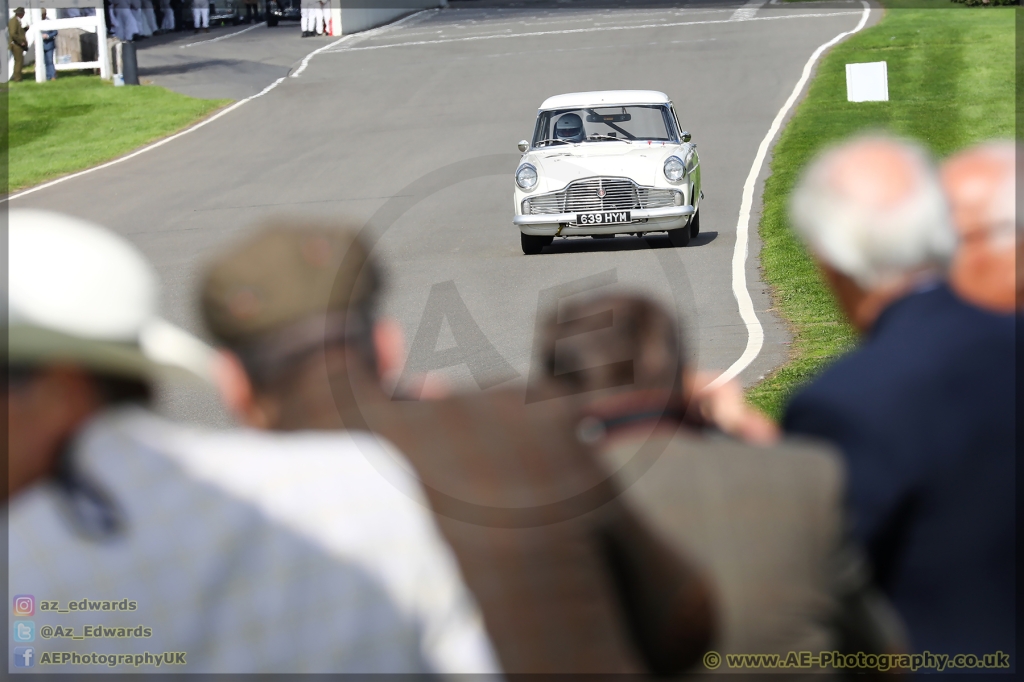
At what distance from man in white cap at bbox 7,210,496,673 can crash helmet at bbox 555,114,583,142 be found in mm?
12429

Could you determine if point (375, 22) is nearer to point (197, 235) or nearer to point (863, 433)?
point (197, 235)

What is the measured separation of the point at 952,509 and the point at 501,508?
2.87 feet

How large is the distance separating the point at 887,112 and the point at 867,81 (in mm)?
772

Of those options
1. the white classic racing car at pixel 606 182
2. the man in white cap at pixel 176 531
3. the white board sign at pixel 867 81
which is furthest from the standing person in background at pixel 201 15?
the man in white cap at pixel 176 531

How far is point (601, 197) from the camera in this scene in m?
13.1

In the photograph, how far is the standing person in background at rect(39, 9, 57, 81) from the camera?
3093cm

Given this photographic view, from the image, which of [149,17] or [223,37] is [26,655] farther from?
[149,17]

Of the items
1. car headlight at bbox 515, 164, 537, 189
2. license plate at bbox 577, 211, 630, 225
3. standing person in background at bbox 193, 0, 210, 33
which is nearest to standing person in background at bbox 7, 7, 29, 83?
standing person in background at bbox 193, 0, 210, 33

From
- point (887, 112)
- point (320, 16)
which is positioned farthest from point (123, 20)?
point (887, 112)

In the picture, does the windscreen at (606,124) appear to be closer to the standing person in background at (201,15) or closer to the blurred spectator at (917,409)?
the blurred spectator at (917,409)

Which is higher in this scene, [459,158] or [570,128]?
[570,128]

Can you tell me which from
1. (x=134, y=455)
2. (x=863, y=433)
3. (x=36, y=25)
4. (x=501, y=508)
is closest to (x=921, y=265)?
(x=863, y=433)

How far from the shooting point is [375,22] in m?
43.9

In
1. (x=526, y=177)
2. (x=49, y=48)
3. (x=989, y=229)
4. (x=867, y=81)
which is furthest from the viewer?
(x=49, y=48)
